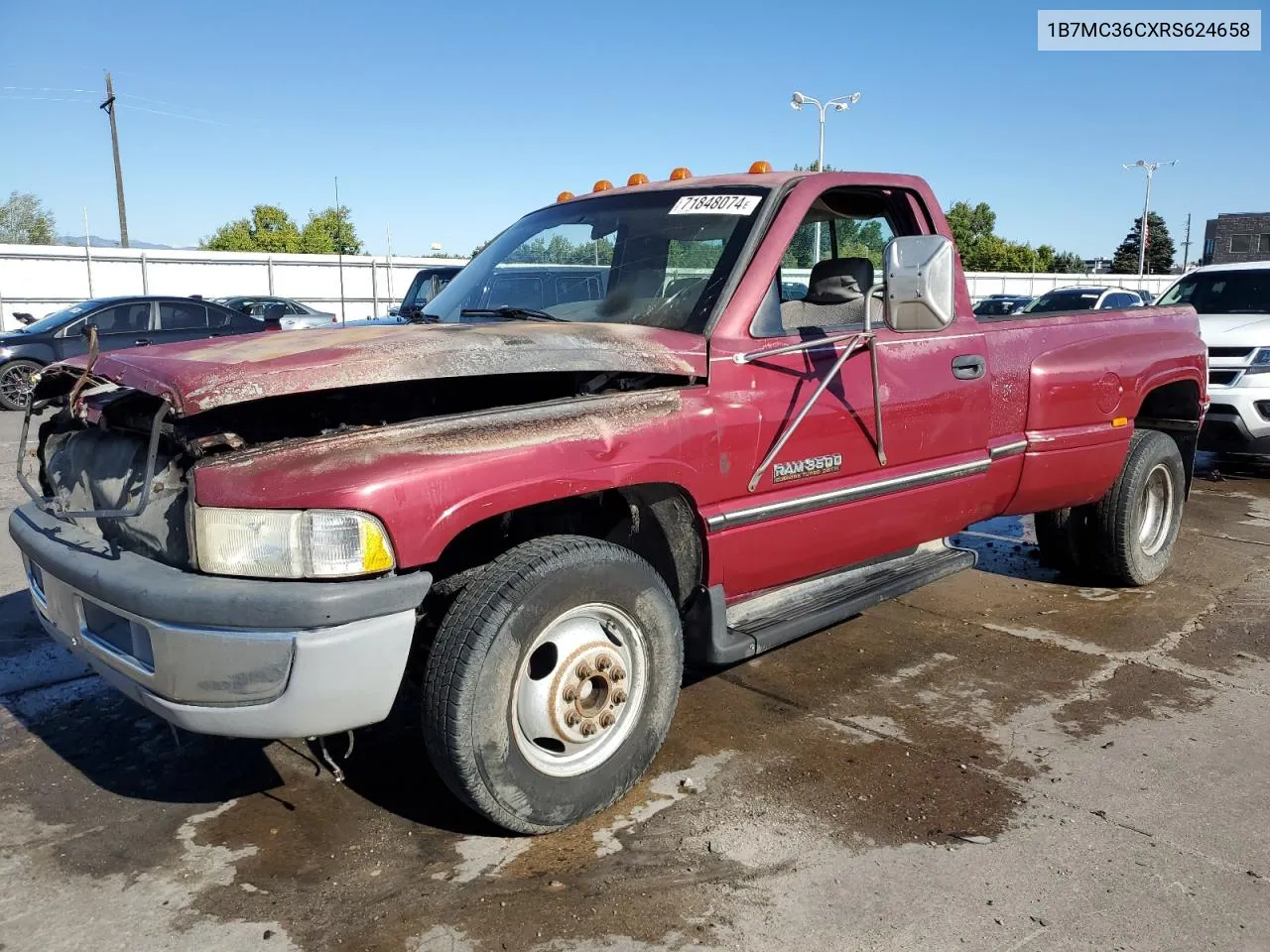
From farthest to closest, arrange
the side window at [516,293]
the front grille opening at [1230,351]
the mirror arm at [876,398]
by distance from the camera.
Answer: the front grille opening at [1230,351]
the side window at [516,293]
the mirror arm at [876,398]

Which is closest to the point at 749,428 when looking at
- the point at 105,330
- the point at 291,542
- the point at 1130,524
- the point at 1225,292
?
the point at 291,542

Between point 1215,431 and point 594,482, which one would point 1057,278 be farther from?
point 594,482

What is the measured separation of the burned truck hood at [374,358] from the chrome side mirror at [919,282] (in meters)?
0.66

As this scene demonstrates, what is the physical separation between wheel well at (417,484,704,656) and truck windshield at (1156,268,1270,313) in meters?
8.05

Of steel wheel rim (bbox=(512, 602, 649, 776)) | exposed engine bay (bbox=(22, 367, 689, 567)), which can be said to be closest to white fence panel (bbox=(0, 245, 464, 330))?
exposed engine bay (bbox=(22, 367, 689, 567))

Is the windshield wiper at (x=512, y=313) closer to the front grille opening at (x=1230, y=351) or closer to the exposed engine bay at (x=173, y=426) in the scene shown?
the exposed engine bay at (x=173, y=426)

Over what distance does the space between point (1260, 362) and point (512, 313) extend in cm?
737

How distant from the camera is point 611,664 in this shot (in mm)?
3014

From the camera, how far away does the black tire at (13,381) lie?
1423 cm

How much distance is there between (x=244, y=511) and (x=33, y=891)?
1243 millimetres

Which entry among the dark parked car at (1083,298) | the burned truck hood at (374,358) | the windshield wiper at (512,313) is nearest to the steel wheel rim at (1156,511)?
the burned truck hood at (374,358)

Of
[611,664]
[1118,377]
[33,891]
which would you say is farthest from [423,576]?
[1118,377]

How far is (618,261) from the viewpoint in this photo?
395 cm

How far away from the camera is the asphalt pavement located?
8.38ft
